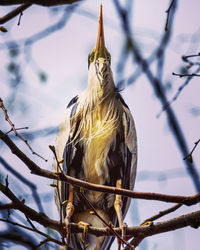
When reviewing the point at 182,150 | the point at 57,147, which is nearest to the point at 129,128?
Result: the point at 57,147

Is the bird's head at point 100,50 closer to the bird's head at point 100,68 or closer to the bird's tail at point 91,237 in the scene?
the bird's head at point 100,68

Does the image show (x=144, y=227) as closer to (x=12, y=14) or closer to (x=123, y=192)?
(x=123, y=192)

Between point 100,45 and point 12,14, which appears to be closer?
point 12,14

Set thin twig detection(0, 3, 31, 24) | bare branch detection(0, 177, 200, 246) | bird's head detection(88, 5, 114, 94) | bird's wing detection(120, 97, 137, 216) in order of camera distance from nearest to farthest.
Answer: thin twig detection(0, 3, 31, 24) → bare branch detection(0, 177, 200, 246) → bird's wing detection(120, 97, 137, 216) → bird's head detection(88, 5, 114, 94)

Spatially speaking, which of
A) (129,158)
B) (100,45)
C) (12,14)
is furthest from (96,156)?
A: (12,14)

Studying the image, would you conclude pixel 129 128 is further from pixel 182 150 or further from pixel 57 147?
pixel 182 150

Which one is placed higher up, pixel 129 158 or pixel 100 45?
pixel 100 45

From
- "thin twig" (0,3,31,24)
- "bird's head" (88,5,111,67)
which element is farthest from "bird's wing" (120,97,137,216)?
"thin twig" (0,3,31,24)

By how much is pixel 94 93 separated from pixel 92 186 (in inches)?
52.2

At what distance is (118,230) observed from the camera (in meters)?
1.97

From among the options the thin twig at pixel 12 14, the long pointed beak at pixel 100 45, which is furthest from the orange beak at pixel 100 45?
the thin twig at pixel 12 14

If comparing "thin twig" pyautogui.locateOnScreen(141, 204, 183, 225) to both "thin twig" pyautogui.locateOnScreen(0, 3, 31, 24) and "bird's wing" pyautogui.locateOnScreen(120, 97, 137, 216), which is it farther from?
"thin twig" pyautogui.locateOnScreen(0, 3, 31, 24)

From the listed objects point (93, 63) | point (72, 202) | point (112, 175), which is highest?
point (93, 63)

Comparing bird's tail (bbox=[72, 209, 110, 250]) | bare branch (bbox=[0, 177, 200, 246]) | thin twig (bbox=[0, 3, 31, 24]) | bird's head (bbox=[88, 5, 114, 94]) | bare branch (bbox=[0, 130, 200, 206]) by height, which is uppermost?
bird's head (bbox=[88, 5, 114, 94])
